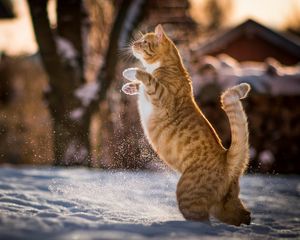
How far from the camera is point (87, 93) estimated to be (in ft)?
30.6

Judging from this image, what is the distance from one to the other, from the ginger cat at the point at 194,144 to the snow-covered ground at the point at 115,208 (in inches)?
6.2

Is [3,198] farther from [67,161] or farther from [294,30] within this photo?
[294,30]

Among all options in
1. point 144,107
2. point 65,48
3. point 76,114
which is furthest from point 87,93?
point 144,107

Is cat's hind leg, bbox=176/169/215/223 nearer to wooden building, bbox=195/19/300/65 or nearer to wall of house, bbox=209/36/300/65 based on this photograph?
wooden building, bbox=195/19/300/65

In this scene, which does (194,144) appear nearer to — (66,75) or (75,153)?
(75,153)

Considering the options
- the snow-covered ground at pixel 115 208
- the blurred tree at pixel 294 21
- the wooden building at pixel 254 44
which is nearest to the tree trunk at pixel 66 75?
the snow-covered ground at pixel 115 208

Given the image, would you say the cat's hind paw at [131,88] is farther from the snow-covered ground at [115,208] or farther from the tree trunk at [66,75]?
the tree trunk at [66,75]

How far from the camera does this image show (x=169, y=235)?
3357mm

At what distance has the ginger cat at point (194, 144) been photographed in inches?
156

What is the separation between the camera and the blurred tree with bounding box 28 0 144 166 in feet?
29.7

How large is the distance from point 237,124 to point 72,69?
230 inches

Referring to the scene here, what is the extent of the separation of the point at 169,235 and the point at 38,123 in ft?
36.9

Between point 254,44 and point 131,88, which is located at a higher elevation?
point 254,44

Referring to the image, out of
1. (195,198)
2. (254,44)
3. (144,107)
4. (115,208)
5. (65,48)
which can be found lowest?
(115,208)
